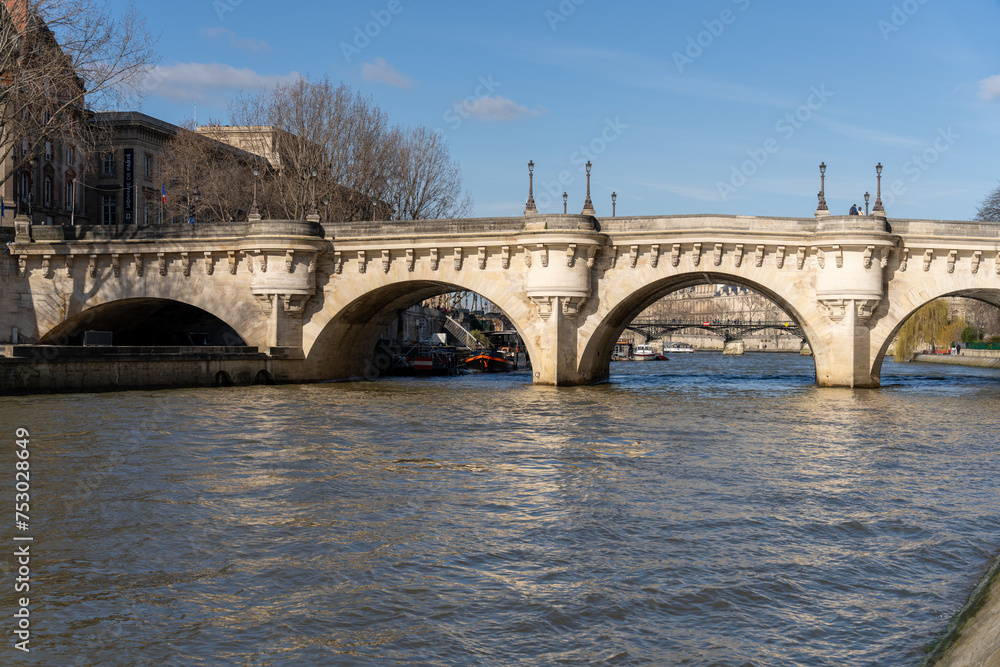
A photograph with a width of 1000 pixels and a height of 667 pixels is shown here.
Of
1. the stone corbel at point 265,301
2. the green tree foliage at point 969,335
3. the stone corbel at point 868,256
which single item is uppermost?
the stone corbel at point 868,256

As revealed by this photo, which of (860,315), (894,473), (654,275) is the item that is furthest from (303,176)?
(894,473)

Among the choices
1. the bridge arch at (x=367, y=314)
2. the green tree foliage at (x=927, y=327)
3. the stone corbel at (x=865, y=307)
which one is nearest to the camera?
the stone corbel at (x=865, y=307)

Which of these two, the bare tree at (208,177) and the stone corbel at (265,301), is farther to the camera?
the bare tree at (208,177)

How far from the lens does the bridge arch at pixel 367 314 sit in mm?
36781

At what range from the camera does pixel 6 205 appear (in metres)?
55.3

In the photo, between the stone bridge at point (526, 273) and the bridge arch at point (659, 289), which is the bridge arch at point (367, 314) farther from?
the bridge arch at point (659, 289)

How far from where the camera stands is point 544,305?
3584cm

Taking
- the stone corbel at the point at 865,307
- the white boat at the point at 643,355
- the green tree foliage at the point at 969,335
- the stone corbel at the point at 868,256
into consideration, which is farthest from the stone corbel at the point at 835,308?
the white boat at the point at 643,355

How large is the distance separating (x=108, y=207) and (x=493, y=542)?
65521mm

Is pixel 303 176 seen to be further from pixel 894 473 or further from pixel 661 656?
pixel 661 656

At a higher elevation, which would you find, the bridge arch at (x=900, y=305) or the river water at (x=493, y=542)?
the bridge arch at (x=900, y=305)

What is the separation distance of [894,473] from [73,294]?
33.6m

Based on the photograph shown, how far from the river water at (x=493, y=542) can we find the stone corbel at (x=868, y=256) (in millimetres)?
11800

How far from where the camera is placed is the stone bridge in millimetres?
34969
